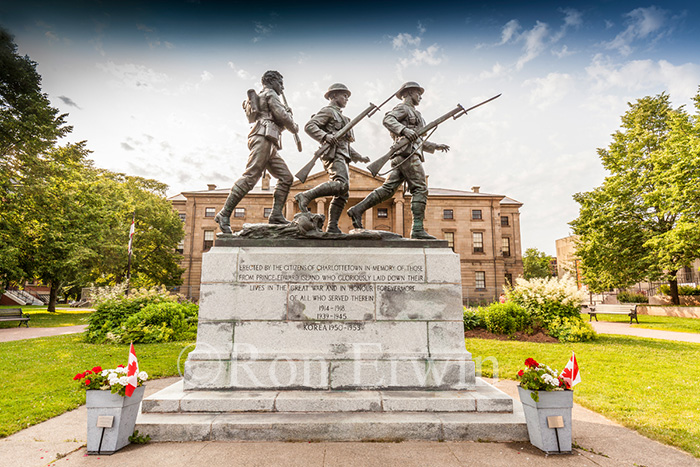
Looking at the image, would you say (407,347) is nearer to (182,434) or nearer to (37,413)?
(182,434)

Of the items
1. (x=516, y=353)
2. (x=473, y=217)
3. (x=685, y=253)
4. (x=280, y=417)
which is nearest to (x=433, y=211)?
(x=473, y=217)

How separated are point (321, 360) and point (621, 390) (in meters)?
5.91

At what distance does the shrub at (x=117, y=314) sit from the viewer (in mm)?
12898

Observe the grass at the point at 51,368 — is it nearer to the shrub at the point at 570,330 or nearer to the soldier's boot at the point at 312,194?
the soldier's boot at the point at 312,194

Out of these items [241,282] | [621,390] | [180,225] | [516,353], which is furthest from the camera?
[180,225]

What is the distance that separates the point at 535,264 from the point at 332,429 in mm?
74746

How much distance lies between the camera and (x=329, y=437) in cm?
442

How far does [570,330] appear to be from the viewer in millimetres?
13164

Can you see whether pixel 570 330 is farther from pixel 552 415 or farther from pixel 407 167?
pixel 552 415

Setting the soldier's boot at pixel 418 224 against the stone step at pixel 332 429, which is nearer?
the stone step at pixel 332 429

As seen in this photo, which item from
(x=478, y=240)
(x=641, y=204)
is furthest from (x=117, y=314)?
(x=478, y=240)

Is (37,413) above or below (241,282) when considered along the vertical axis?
below

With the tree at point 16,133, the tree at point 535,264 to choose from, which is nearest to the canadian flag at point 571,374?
the tree at point 16,133

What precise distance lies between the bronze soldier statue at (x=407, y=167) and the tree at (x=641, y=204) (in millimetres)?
21012
